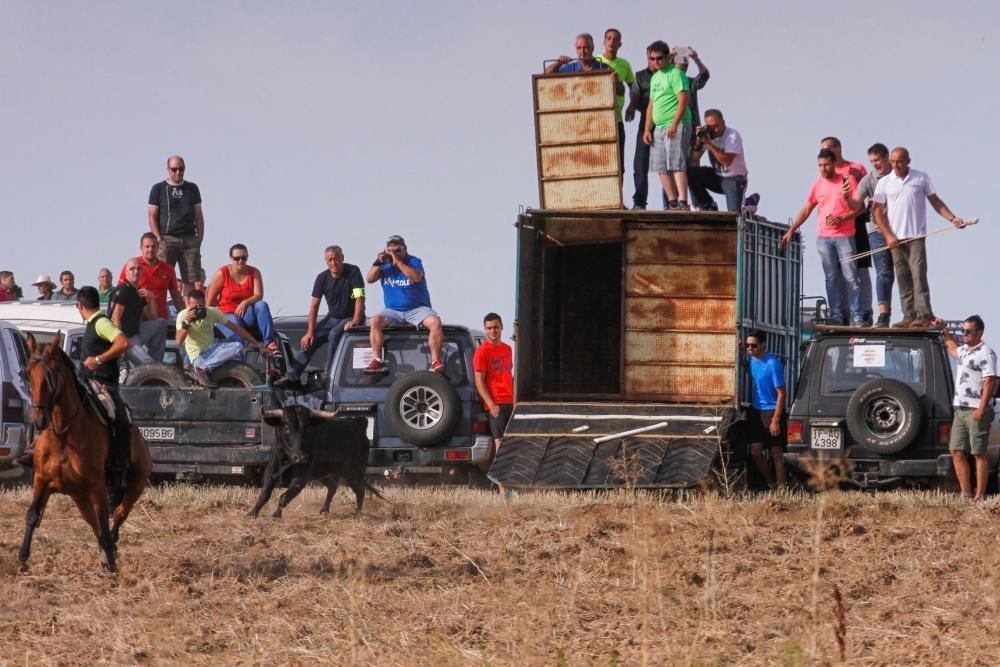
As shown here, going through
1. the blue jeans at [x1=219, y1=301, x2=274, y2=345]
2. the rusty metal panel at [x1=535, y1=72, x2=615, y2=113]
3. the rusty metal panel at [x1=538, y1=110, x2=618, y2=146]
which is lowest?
the blue jeans at [x1=219, y1=301, x2=274, y2=345]

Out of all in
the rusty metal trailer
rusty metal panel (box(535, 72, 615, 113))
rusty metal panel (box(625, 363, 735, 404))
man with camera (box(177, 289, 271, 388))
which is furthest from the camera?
man with camera (box(177, 289, 271, 388))

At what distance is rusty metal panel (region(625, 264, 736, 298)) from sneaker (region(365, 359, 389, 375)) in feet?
8.85

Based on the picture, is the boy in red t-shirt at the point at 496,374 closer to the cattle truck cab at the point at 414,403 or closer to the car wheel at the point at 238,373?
the cattle truck cab at the point at 414,403

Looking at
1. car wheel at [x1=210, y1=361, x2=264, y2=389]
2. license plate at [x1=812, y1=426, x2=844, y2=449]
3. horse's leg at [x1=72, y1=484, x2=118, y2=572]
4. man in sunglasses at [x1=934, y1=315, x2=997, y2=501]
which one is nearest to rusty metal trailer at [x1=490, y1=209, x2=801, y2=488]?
license plate at [x1=812, y1=426, x2=844, y2=449]

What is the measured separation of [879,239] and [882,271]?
32cm

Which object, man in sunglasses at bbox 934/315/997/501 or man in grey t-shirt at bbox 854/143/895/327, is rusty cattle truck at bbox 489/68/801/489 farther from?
man in sunglasses at bbox 934/315/997/501

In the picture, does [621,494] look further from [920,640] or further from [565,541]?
[920,640]

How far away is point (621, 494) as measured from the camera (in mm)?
15438

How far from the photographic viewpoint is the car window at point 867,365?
16.6 meters

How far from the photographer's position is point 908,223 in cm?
1667

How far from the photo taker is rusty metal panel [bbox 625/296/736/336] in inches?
699

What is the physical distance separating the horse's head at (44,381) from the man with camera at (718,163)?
26.1 feet

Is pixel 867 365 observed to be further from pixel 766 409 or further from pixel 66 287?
pixel 66 287

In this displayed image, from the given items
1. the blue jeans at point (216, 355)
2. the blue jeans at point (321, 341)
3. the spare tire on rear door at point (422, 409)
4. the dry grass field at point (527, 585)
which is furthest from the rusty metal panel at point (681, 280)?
the blue jeans at point (216, 355)
